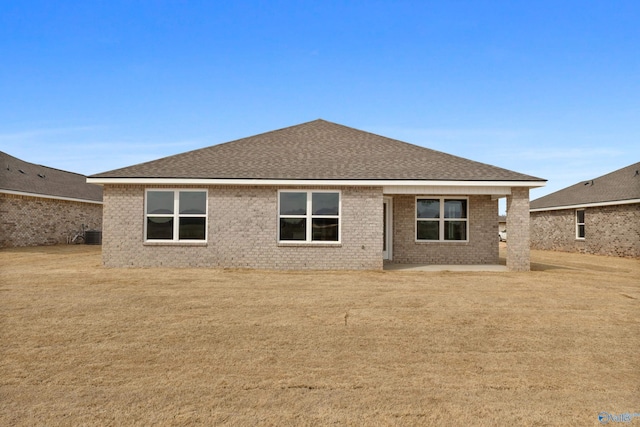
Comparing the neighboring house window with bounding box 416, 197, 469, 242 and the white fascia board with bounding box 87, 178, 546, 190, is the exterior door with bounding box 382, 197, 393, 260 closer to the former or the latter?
the neighboring house window with bounding box 416, 197, 469, 242

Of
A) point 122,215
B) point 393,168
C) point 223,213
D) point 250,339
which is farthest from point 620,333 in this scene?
point 122,215

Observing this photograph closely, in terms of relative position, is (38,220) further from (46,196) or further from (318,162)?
(318,162)

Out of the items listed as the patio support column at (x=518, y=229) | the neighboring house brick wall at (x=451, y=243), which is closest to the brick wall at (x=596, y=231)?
the neighboring house brick wall at (x=451, y=243)

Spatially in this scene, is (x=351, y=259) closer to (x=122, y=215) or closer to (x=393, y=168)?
(x=393, y=168)

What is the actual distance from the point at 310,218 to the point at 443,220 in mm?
5652

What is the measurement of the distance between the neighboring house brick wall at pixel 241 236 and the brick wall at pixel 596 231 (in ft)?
51.6

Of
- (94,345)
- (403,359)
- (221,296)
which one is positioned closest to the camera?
(403,359)

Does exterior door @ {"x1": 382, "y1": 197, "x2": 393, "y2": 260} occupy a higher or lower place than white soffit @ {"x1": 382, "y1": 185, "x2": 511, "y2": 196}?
lower

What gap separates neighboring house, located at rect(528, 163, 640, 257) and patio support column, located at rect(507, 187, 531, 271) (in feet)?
35.9

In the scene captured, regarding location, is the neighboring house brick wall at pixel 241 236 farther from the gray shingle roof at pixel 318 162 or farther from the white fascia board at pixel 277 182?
the gray shingle roof at pixel 318 162

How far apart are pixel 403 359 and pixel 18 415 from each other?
4144mm

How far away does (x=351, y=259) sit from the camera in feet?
46.8

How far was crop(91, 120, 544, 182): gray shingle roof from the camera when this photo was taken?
14289mm

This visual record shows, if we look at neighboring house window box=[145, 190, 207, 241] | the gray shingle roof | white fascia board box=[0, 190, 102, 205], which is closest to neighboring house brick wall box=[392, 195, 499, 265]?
the gray shingle roof
